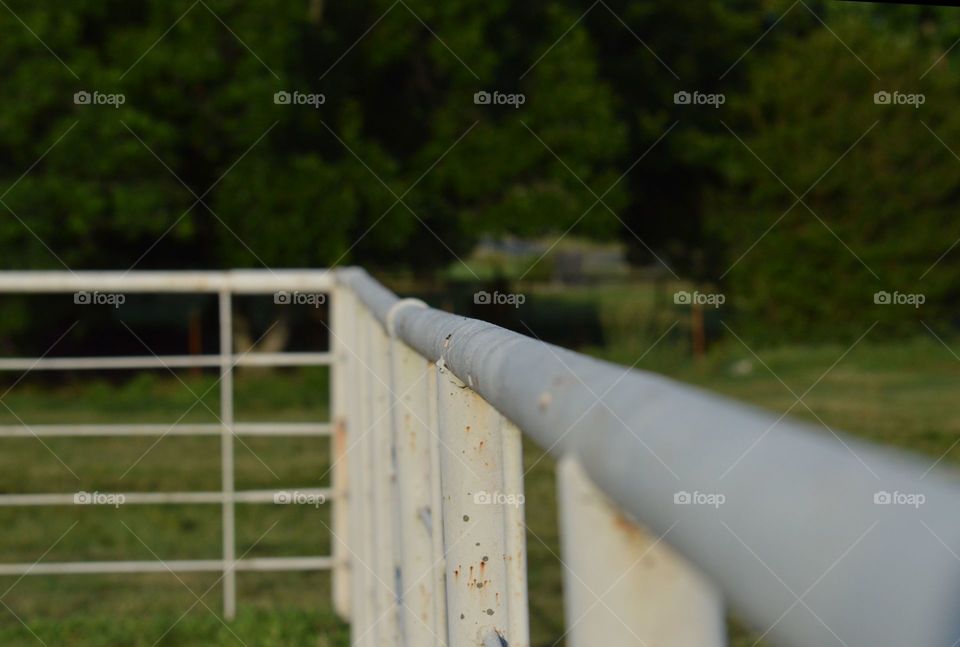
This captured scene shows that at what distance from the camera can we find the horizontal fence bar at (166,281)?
4340 millimetres

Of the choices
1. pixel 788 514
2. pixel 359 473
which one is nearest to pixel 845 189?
pixel 359 473

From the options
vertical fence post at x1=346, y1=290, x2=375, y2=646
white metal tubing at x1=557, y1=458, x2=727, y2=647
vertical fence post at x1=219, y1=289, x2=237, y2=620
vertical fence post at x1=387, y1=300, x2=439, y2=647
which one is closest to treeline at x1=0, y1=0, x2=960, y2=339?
vertical fence post at x1=219, y1=289, x2=237, y2=620

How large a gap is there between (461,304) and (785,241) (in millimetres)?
4279

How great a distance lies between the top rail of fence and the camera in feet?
1.19

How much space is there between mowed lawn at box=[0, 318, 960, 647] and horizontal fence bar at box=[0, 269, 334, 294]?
3.57 feet

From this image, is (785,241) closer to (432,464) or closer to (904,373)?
(904,373)

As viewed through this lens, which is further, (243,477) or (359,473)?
(243,477)

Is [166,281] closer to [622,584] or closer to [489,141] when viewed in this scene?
[622,584]

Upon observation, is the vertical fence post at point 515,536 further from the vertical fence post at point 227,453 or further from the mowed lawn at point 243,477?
the vertical fence post at point 227,453

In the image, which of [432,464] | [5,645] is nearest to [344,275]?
[5,645]

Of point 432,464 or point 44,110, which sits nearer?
point 432,464

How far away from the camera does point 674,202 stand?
18578mm

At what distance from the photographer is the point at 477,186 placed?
15164 millimetres

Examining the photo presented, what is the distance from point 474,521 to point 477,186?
14.0 metres
